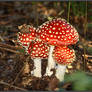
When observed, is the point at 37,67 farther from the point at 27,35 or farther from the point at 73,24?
the point at 73,24

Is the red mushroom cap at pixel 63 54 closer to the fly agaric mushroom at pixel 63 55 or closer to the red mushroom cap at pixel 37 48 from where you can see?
the fly agaric mushroom at pixel 63 55

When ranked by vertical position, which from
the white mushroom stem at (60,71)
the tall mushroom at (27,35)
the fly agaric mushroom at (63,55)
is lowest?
the white mushroom stem at (60,71)

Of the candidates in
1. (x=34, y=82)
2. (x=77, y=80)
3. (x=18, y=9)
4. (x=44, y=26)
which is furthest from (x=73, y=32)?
(x=18, y=9)

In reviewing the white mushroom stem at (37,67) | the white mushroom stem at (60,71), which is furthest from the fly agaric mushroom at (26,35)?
the white mushroom stem at (60,71)

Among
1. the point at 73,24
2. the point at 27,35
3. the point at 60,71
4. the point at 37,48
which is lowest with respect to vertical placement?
the point at 60,71

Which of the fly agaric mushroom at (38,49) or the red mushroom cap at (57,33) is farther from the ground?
the red mushroom cap at (57,33)

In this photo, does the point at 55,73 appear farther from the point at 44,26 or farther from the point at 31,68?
the point at 44,26

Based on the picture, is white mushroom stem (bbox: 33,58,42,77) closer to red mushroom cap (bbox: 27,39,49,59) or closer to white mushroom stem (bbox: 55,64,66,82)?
red mushroom cap (bbox: 27,39,49,59)

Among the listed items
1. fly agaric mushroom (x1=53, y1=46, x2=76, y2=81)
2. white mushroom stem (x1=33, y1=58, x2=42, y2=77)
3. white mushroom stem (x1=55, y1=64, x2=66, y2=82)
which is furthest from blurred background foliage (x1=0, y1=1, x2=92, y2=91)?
white mushroom stem (x1=33, y1=58, x2=42, y2=77)

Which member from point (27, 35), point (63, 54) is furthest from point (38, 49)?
point (63, 54)
